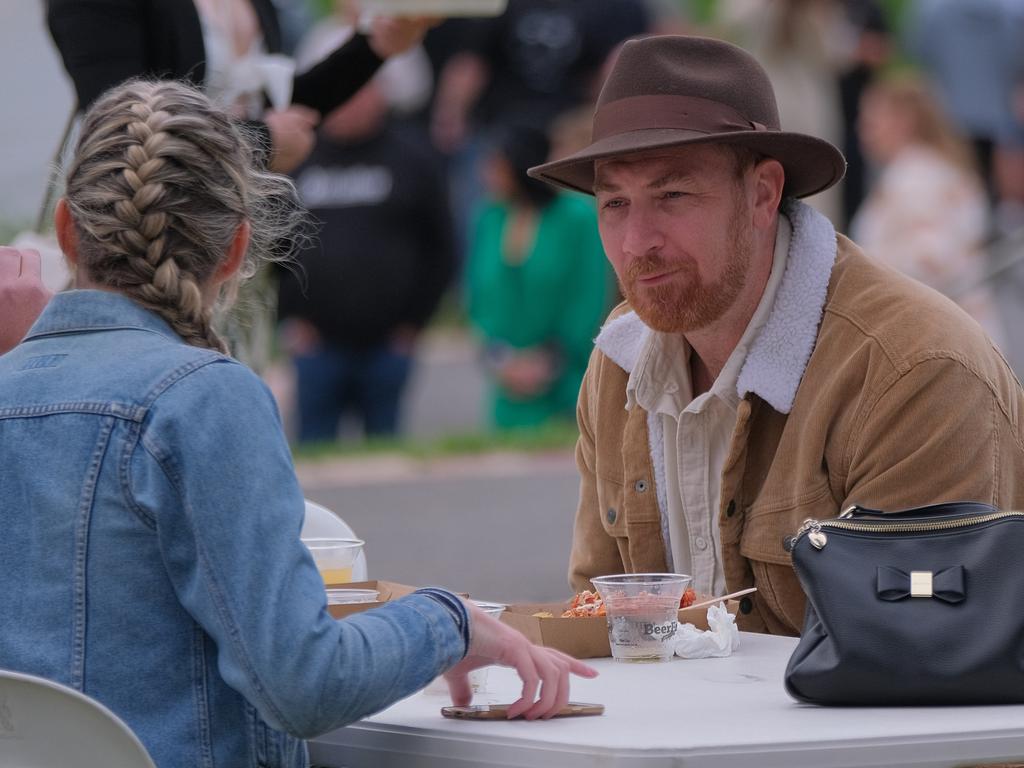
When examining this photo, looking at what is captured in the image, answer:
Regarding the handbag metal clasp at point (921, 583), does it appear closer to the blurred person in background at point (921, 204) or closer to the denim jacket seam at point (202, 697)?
the denim jacket seam at point (202, 697)

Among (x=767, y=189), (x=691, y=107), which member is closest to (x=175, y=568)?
(x=691, y=107)

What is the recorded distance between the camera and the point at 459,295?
1195cm

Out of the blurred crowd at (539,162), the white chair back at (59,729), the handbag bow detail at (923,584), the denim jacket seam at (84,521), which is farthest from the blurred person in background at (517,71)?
the white chair back at (59,729)

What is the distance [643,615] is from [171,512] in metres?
0.89

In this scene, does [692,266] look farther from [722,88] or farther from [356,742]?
[356,742]

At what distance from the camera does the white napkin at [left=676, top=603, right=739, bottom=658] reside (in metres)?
2.50

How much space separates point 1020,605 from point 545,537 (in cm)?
610

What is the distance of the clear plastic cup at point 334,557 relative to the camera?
2.72 metres

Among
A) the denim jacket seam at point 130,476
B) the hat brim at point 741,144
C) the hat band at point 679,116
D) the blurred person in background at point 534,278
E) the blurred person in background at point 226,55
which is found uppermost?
the blurred person in background at point 226,55

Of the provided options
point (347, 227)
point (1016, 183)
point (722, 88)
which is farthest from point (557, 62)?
point (722, 88)

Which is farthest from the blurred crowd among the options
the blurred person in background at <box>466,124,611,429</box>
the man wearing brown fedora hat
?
the man wearing brown fedora hat

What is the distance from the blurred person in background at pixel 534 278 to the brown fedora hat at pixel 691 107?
5642 mm

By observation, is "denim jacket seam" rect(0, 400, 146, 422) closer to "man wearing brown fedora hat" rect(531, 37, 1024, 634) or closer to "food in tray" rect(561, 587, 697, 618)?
"food in tray" rect(561, 587, 697, 618)

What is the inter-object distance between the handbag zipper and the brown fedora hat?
3.14 ft
